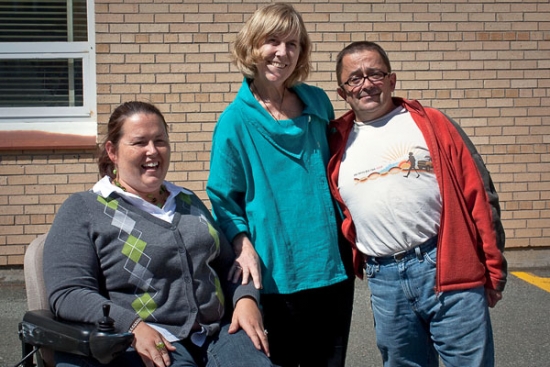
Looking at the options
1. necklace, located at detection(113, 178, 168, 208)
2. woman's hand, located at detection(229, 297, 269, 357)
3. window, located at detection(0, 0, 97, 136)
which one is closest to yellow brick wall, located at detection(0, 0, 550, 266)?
window, located at detection(0, 0, 97, 136)

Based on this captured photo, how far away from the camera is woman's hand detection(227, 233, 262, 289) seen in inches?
94.4

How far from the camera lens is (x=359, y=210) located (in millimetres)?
2426

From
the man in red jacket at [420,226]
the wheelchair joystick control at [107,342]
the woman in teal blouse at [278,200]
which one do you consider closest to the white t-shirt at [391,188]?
the man in red jacket at [420,226]

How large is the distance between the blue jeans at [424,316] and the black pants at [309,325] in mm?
152

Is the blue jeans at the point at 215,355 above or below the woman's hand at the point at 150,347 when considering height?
below

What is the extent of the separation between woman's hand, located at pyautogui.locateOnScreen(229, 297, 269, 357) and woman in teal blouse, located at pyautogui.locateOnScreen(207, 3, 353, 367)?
10cm

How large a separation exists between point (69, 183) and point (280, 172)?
11.7 feet

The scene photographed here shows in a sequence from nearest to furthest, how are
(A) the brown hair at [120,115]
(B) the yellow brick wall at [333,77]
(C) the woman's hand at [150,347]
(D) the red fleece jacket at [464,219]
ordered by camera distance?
1. (C) the woman's hand at [150,347]
2. (D) the red fleece jacket at [464,219]
3. (A) the brown hair at [120,115]
4. (B) the yellow brick wall at [333,77]

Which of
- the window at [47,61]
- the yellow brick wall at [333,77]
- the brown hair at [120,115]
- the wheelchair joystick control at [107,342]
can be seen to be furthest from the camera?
the window at [47,61]

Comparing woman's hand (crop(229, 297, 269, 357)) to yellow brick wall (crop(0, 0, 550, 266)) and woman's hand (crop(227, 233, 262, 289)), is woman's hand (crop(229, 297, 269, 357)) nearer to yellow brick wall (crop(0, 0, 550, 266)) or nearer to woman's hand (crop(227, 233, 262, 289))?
woman's hand (crop(227, 233, 262, 289))

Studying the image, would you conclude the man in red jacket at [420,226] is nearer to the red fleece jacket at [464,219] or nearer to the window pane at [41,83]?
the red fleece jacket at [464,219]

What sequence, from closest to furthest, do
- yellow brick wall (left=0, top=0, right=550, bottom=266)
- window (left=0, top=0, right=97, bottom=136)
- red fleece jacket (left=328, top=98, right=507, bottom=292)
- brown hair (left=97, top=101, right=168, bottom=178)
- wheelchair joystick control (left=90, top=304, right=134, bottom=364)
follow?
wheelchair joystick control (left=90, top=304, right=134, bottom=364), red fleece jacket (left=328, top=98, right=507, bottom=292), brown hair (left=97, top=101, right=168, bottom=178), yellow brick wall (left=0, top=0, right=550, bottom=266), window (left=0, top=0, right=97, bottom=136)

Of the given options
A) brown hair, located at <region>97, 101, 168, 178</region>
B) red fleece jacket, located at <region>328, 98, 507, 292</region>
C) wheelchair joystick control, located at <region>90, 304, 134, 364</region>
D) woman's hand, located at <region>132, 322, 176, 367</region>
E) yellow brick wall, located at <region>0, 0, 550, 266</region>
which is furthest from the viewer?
yellow brick wall, located at <region>0, 0, 550, 266</region>

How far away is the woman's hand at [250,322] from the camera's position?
2318 millimetres
